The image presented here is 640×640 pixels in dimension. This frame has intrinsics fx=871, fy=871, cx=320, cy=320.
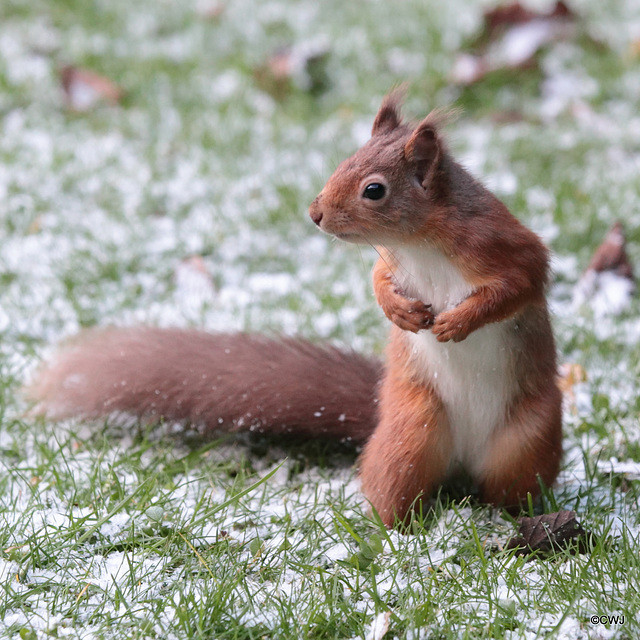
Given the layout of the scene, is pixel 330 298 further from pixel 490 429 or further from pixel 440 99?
pixel 440 99

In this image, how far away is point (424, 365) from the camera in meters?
1.82

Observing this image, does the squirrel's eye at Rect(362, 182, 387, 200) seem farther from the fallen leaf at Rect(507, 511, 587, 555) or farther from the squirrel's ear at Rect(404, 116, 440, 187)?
the fallen leaf at Rect(507, 511, 587, 555)

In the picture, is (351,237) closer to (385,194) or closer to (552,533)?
(385,194)

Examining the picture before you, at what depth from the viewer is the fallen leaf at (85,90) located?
4406 mm

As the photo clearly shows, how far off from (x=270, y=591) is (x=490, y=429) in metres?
0.57

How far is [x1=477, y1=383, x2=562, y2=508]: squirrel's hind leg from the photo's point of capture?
180 centimetres

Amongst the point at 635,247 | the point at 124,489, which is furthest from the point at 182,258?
the point at 635,247

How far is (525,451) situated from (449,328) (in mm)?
342

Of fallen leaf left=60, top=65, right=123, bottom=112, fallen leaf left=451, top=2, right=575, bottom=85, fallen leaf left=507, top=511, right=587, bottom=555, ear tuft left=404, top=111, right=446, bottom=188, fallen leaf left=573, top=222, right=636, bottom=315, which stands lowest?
fallen leaf left=573, top=222, right=636, bottom=315

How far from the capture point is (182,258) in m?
3.28

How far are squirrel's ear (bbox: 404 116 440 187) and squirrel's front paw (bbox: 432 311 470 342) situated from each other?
0.87 ft

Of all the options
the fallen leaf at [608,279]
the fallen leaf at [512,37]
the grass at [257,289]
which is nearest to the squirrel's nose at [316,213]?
the grass at [257,289]

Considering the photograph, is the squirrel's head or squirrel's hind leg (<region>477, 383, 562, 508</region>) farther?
squirrel's hind leg (<region>477, 383, 562, 508</region>)

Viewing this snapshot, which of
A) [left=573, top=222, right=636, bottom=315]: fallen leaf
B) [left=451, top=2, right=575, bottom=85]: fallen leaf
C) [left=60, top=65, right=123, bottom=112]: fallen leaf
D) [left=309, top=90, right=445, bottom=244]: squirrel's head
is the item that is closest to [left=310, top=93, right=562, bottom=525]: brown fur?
[left=309, top=90, right=445, bottom=244]: squirrel's head
